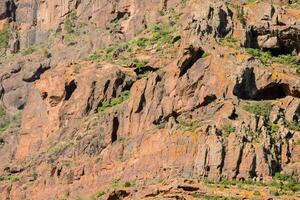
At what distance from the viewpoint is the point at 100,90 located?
115 meters

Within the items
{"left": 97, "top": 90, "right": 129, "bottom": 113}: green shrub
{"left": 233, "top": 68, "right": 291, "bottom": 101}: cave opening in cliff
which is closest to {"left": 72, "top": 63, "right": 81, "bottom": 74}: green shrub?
{"left": 97, "top": 90, "right": 129, "bottom": 113}: green shrub

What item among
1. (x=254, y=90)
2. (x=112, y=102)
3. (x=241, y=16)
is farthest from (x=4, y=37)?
(x=254, y=90)

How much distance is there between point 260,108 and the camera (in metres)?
102

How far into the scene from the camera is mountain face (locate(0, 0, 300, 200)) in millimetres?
96875

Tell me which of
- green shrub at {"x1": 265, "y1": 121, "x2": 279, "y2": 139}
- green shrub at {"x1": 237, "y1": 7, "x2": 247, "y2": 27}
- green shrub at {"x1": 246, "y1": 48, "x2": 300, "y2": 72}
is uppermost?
green shrub at {"x1": 237, "y1": 7, "x2": 247, "y2": 27}

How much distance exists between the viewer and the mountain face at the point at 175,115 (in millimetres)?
96875

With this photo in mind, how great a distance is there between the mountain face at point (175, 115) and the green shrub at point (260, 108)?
0.31 ft

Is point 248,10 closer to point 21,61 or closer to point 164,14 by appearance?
point 164,14

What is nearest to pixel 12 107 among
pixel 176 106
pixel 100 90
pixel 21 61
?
pixel 21 61

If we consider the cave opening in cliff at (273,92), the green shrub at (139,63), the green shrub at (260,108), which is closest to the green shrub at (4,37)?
the green shrub at (139,63)

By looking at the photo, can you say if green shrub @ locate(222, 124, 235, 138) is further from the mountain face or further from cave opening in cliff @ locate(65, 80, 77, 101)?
A: cave opening in cliff @ locate(65, 80, 77, 101)


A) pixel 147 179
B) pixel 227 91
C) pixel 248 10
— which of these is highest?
pixel 248 10

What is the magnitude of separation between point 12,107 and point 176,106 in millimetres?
39046

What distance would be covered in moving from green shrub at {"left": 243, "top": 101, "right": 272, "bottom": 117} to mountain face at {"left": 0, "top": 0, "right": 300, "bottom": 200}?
9 cm
